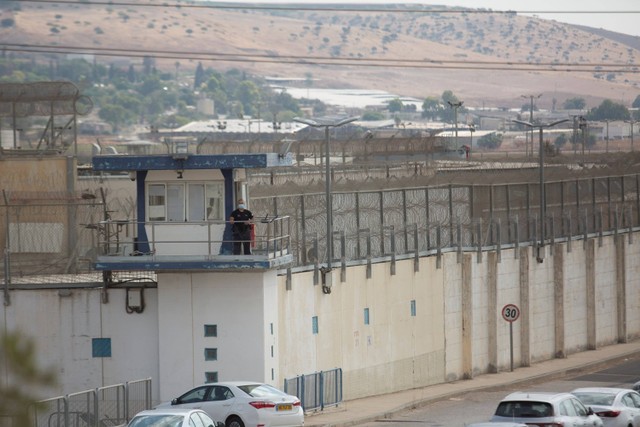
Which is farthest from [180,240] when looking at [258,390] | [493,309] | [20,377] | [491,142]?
[491,142]

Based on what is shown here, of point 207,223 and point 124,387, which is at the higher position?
point 207,223

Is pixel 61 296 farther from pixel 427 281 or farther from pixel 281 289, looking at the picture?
pixel 427 281

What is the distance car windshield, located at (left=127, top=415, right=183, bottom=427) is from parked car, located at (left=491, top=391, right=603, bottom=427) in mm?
4988

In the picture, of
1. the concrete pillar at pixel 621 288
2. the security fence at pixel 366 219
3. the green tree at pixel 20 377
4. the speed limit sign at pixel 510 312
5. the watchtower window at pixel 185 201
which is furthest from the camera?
the concrete pillar at pixel 621 288

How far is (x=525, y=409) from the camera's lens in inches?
A: 950

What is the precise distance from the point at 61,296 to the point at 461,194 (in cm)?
1426

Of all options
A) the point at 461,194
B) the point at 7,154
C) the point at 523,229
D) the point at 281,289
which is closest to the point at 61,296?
the point at 281,289

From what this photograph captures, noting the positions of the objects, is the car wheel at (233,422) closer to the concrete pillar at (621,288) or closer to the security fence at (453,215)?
the security fence at (453,215)

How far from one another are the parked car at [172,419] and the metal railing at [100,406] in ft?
6.30

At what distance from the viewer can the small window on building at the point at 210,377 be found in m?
28.4

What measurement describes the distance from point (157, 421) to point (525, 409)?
5736mm

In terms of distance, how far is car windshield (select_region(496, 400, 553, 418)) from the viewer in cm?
2392

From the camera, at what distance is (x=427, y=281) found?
1489 inches

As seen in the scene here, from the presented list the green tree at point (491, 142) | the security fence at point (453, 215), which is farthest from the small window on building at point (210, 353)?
the green tree at point (491, 142)
